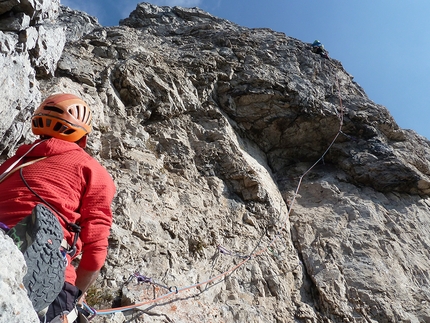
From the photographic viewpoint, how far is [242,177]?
739 centimetres

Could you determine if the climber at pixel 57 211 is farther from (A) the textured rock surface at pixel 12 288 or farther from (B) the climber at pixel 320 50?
(B) the climber at pixel 320 50

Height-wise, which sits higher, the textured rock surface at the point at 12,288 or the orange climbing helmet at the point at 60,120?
the orange climbing helmet at the point at 60,120

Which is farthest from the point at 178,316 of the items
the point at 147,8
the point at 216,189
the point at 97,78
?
the point at 147,8

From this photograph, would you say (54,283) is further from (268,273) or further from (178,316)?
(268,273)

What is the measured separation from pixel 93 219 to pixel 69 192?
0.81ft

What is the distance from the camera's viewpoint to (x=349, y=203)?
8.24 meters

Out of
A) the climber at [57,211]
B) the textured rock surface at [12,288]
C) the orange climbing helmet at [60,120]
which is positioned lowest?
the textured rock surface at [12,288]

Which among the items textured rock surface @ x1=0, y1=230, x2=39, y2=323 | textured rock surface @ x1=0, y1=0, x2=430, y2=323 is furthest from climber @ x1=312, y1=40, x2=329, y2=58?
textured rock surface @ x1=0, y1=230, x2=39, y2=323

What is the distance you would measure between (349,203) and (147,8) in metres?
10.9

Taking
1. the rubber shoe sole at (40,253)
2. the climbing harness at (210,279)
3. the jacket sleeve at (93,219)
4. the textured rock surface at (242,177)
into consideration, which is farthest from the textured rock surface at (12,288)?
the textured rock surface at (242,177)

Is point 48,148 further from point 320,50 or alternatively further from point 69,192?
point 320,50

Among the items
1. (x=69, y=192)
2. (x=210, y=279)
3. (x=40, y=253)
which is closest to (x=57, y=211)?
(x=69, y=192)

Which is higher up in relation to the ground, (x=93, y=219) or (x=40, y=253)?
(x=93, y=219)

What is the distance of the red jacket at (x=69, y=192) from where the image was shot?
2.06 meters
